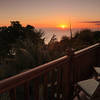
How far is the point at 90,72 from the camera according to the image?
3.10 meters

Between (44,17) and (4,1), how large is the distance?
2.25 metres

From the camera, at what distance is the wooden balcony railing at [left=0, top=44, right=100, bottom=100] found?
103 cm

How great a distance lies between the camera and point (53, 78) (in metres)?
1.58

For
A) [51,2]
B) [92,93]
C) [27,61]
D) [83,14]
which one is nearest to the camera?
[92,93]

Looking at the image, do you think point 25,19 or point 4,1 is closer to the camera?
point 4,1

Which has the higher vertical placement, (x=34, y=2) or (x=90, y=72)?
(x=34, y=2)

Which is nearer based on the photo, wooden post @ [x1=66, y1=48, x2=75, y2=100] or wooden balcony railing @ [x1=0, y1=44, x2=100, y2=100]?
wooden balcony railing @ [x1=0, y1=44, x2=100, y2=100]

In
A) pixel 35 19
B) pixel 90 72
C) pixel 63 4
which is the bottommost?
pixel 90 72

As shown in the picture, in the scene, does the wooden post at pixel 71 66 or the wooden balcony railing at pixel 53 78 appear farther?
the wooden post at pixel 71 66

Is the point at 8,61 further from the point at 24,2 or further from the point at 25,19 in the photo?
the point at 25,19

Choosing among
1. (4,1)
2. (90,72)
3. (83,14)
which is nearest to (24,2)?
(4,1)

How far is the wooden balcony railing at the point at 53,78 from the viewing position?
1026 millimetres

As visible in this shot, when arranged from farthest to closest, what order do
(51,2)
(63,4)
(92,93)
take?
(51,2), (63,4), (92,93)

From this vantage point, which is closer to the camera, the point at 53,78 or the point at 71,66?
the point at 53,78
